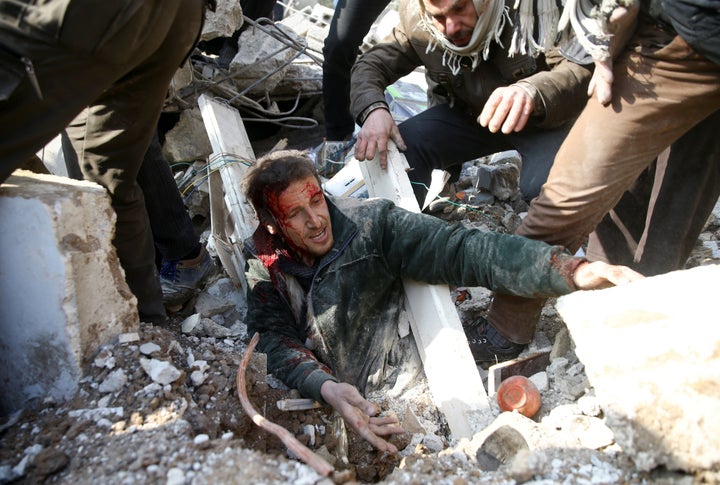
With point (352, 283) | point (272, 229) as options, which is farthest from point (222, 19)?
point (352, 283)

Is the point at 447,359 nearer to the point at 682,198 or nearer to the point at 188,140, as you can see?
the point at 682,198

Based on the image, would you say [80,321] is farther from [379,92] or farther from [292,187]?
[379,92]

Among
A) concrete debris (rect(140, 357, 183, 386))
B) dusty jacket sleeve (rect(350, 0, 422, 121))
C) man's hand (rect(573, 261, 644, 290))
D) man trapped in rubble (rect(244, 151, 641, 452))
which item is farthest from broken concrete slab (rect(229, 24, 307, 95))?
man's hand (rect(573, 261, 644, 290))

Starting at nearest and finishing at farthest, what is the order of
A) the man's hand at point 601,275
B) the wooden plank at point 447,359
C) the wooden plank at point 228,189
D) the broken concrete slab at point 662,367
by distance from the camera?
the broken concrete slab at point 662,367 → the man's hand at point 601,275 → the wooden plank at point 447,359 → the wooden plank at point 228,189

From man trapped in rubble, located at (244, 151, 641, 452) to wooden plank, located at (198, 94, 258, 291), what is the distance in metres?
0.72

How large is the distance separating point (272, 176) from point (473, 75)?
1.45m

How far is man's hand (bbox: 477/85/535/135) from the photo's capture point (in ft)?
9.05

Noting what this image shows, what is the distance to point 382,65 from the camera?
361 centimetres

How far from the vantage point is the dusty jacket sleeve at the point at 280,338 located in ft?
8.02

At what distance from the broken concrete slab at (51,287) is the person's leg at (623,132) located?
6.10 ft

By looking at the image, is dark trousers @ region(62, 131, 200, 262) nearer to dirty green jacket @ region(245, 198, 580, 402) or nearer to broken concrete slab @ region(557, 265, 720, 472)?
dirty green jacket @ region(245, 198, 580, 402)

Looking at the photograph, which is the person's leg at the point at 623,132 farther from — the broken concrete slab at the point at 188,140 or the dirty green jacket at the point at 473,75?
the broken concrete slab at the point at 188,140

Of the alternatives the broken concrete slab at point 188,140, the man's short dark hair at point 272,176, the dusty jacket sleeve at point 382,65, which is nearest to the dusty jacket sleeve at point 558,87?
the dusty jacket sleeve at point 382,65

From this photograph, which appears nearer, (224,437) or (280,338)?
→ (224,437)
